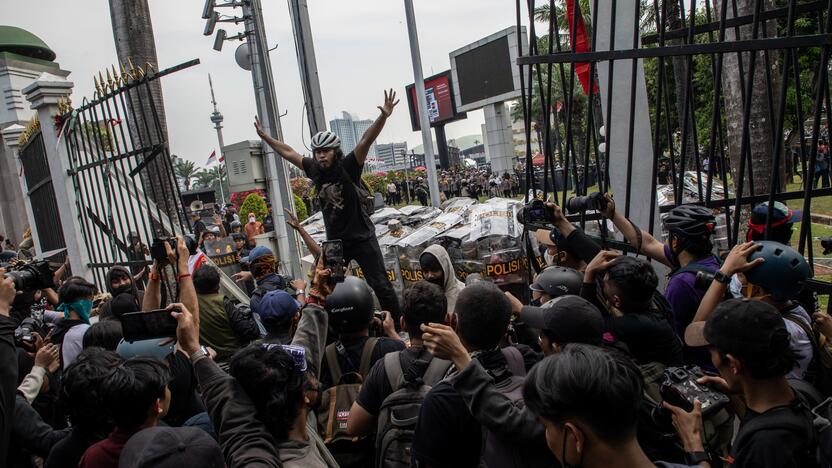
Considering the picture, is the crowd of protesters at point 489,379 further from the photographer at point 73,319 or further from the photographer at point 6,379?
the photographer at point 73,319

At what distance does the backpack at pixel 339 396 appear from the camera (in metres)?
2.65

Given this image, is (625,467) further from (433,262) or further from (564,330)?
(433,262)

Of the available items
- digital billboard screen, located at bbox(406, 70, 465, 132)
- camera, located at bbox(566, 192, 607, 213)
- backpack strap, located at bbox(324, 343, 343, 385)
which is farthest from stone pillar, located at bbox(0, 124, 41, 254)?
digital billboard screen, located at bbox(406, 70, 465, 132)

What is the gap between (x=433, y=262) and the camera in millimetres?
3873

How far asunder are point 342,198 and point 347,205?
0.23ft

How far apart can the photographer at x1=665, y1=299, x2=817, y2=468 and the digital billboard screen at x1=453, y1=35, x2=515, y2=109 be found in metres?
30.9

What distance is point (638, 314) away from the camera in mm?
2568

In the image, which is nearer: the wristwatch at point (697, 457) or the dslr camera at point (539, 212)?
the wristwatch at point (697, 457)

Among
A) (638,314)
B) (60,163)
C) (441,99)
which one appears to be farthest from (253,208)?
(441,99)

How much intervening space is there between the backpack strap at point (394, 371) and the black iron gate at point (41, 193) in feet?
17.7

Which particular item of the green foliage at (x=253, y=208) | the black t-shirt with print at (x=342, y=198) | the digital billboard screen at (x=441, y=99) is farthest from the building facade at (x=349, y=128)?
the black t-shirt with print at (x=342, y=198)

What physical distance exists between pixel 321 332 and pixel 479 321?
35.7 inches

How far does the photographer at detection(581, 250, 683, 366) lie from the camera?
8.14 feet

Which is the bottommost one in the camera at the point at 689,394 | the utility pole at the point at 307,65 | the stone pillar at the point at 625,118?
the camera at the point at 689,394
